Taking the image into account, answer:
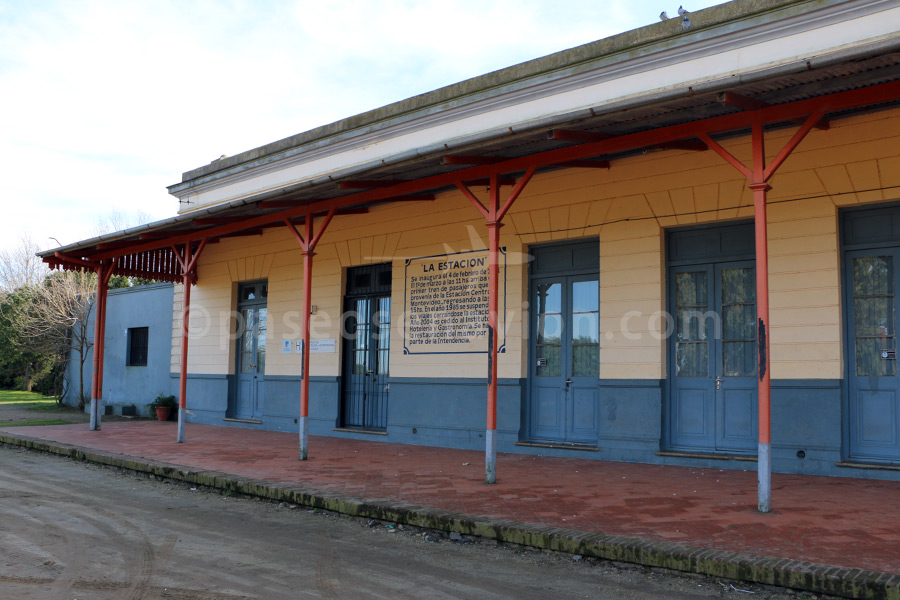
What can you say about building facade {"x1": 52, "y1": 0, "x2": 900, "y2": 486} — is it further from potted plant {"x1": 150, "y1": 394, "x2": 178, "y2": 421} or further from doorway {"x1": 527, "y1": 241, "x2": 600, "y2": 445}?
potted plant {"x1": 150, "y1": 394, "x2": 178, "y2": 421}

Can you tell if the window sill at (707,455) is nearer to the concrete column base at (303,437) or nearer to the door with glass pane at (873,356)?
the door with glass pane at (873,356)

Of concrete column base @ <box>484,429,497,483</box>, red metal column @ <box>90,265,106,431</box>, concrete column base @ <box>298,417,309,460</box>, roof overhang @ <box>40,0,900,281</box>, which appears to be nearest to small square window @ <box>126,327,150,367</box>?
red metal column @ <box>90,265,106,431</box>

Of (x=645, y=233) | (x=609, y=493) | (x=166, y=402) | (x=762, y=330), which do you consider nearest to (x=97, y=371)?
(x=166, y=402)

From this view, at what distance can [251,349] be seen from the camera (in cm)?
1462

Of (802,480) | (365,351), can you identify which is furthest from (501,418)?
(802,480)

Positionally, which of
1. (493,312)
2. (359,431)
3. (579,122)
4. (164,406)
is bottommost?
(359,431)

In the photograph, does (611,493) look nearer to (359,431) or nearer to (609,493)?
(609,493)

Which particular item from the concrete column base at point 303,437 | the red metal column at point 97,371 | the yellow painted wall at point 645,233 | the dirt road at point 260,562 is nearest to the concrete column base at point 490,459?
the dirt road at point 260,562

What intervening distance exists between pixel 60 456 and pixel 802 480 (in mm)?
9837

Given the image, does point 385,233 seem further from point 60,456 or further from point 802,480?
point 802,480

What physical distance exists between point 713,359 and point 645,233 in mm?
1700

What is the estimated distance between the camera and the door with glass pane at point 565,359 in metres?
9.72

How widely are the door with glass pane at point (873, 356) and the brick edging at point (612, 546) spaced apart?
3.74 meters

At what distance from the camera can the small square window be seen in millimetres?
18031
